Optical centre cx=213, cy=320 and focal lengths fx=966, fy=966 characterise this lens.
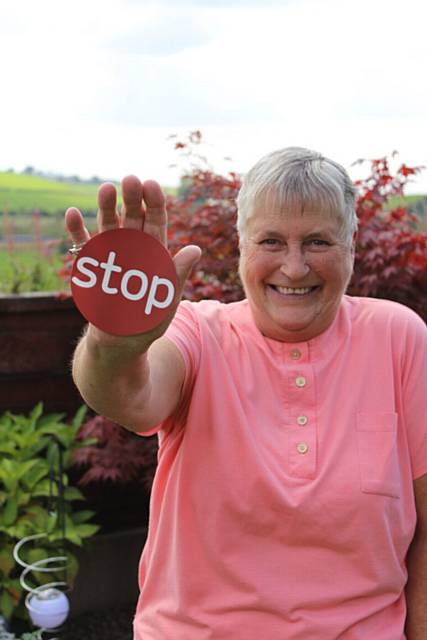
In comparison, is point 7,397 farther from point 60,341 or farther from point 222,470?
point 222,470

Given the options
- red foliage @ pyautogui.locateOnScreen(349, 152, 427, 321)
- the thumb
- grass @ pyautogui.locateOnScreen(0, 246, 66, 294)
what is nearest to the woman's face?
the thumb

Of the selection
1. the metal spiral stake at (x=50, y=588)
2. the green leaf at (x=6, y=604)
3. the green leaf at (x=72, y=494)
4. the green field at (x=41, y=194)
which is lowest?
the green leaf at (x=6, y=604)

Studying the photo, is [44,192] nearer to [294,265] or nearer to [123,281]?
[294,265]

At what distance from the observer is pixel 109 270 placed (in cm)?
156

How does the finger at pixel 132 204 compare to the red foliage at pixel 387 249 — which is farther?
the red foliage at pixel 387 249

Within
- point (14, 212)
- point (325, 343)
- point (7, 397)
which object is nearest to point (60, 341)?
point (7, 397)

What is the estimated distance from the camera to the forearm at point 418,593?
1969 mm

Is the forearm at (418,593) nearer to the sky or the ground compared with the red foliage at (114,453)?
nearer to the sky

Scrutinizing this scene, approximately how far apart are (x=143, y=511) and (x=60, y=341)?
903 millimetres

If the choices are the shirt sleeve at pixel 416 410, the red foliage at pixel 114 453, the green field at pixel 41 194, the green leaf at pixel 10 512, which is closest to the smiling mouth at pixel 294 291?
the shirt sleeve at pixel 416 410

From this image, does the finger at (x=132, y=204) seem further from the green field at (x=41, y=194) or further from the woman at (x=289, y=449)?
the green field at (x=41, y=194)

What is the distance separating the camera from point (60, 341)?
4.45m

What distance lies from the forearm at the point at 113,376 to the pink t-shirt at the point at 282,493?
0.65 ft

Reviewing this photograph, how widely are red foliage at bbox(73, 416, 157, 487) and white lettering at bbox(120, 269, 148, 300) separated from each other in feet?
8.04
